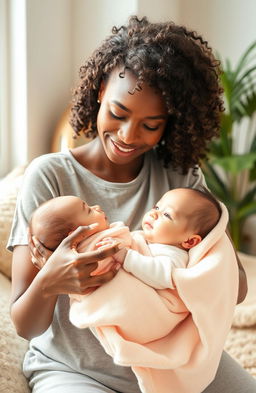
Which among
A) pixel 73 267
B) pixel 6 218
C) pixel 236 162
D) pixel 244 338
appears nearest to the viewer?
pixel 73 267

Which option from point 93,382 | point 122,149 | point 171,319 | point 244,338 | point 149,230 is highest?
point 122,149

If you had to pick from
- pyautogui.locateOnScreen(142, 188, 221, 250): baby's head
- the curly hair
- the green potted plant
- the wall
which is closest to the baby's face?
pyautogui.locateOnScreen(142, 188, 221, 250): baby's head

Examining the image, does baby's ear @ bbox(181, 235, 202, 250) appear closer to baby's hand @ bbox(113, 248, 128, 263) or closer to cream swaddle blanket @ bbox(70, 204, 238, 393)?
cream swaddle blanket @ bbox(70, 204, 238, 393)

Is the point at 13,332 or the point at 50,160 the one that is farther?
the point at 13,332

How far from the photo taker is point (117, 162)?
1427mm

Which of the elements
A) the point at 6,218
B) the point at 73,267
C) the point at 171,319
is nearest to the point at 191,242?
the point at 171,319

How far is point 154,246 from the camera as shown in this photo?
1258mm

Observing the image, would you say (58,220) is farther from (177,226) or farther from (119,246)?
(177,226)

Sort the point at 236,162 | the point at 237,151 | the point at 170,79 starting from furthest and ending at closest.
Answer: the point at 237,151 → the point at 236,162 → the point at 170,79

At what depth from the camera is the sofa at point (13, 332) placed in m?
1.39

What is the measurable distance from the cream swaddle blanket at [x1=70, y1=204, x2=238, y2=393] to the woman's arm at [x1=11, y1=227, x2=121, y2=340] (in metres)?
0.05

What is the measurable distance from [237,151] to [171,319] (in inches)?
95.0

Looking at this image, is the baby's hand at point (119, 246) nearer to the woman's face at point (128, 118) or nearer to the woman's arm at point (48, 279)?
the woman's arm at point (48, 279)

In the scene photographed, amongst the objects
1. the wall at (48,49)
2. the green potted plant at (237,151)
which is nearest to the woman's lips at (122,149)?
the wall at (48,49)
